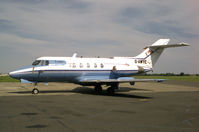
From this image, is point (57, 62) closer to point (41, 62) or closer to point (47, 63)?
point (47, 63)

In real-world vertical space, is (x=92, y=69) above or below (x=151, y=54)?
below

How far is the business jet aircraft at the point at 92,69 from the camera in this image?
18.2 meters

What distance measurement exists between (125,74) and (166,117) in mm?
12494

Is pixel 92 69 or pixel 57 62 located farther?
pixel 92 69

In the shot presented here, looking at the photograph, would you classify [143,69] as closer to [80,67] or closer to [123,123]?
[80,67]

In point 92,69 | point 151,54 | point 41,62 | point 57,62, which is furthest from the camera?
point 151,54

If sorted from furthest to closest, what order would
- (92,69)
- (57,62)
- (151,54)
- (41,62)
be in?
1. (151,54)
2. (92,69)
3. (57,62)
4. (41,62)

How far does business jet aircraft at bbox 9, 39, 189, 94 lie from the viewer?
59.8ft

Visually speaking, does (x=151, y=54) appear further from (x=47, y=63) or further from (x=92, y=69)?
(x=47, y=63)

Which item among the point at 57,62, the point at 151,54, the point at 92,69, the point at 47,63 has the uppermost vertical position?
the point at 151,54

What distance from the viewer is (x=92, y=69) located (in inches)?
799

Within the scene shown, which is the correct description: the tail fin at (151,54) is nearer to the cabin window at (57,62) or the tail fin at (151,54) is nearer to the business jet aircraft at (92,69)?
the business jet aircraft at (92,69)

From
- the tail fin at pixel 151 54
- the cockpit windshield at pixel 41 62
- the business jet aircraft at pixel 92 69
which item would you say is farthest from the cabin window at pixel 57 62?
the tail fin at pixel 151 54

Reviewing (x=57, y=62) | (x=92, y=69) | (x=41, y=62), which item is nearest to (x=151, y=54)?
(x=92, y=69)
